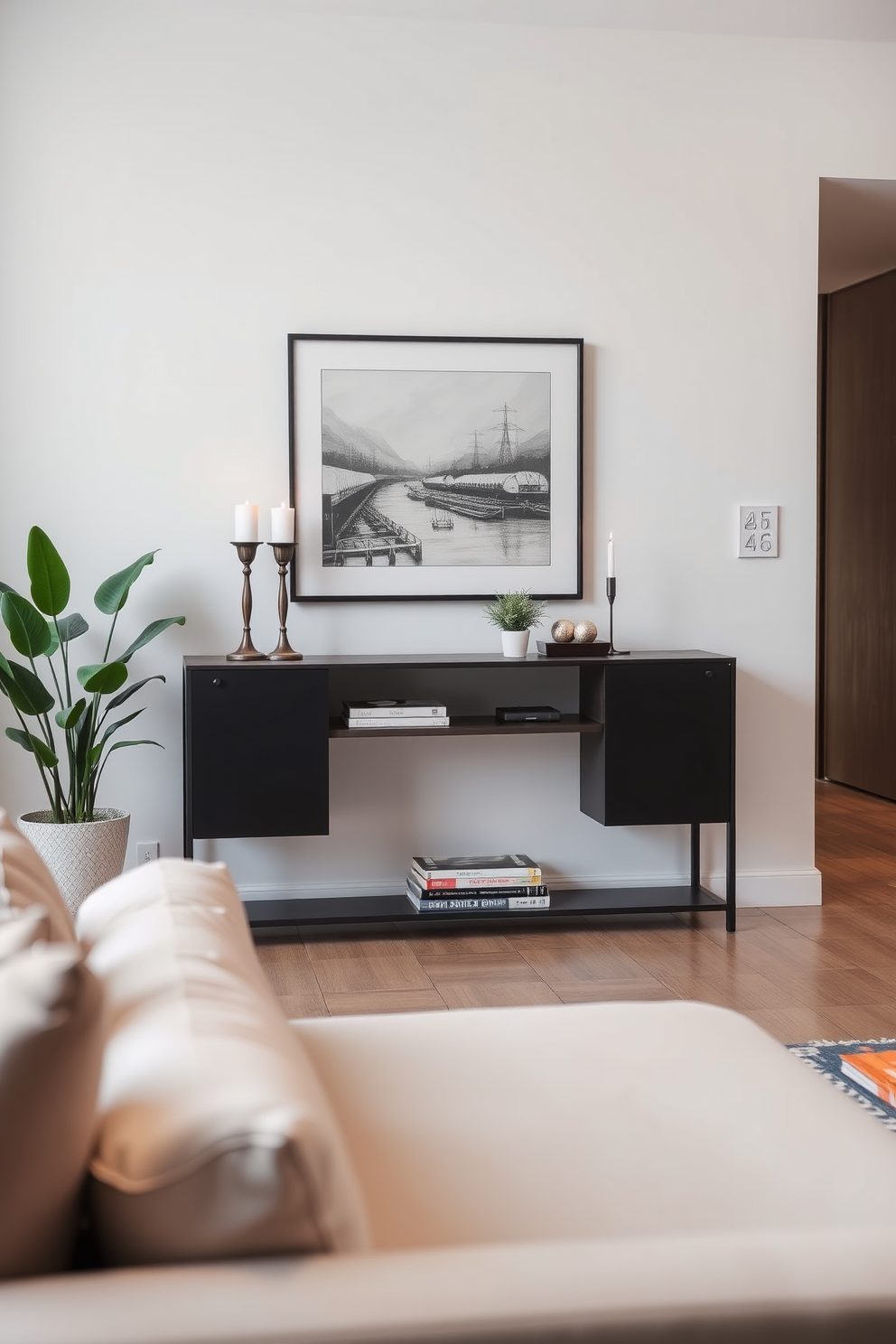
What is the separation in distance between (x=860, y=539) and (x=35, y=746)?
3990 mm

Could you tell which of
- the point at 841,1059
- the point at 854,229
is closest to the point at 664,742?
the point at 841,1059

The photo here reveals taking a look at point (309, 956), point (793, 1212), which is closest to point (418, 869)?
point (309, 956)

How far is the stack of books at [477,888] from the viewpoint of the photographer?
3.65 metres

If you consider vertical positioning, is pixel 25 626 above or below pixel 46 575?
below

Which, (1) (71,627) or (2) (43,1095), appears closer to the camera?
(2) (43,1095)

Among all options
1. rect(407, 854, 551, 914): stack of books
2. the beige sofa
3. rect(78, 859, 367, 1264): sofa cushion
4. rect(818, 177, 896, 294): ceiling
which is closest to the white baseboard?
rect(407, 854, 551, 914): stack of books

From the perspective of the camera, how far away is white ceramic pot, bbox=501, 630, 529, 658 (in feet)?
12.0

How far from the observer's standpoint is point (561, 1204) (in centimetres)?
111

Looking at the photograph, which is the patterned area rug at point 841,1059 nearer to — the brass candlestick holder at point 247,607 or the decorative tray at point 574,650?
the decorative tray at point 574,650

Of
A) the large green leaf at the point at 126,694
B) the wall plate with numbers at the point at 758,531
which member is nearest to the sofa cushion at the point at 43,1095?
the large green leaf at the point at 126,694

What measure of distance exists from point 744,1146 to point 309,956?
7.68 feet

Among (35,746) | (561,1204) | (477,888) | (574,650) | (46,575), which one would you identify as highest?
(46,575)

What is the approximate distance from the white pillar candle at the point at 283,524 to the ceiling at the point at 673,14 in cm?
144

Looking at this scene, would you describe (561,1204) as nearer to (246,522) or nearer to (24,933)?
(24,933)
